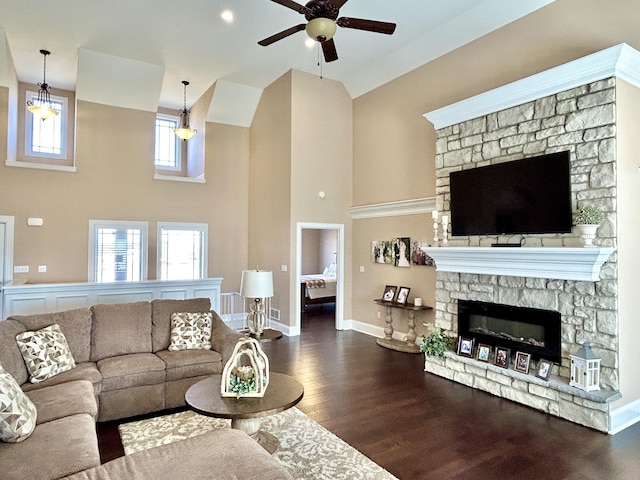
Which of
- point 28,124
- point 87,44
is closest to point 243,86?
point 87,44

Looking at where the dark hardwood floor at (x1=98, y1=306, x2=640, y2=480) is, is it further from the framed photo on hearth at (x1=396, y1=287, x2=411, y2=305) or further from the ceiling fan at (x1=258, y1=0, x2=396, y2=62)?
the ceiling fan at (x1=258, y1=0, x2=396, y2=62)

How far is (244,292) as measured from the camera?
474 cm

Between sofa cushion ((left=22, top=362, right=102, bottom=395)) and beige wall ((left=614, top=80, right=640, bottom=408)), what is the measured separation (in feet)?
15.4

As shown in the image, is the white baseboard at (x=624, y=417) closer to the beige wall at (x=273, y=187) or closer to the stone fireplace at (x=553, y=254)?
the stone fireplace at (x=553, y=254)

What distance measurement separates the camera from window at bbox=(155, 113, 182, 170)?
9555 mm

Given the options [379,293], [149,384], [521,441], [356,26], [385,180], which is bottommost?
[521,441]

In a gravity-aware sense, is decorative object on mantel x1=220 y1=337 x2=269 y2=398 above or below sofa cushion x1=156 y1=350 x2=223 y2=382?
above

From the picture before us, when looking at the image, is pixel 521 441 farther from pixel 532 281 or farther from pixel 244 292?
pixel 244 292

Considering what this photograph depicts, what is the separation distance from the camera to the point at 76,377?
3385mm

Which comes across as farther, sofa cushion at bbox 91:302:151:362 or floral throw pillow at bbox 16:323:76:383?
sofa cushion at bbox 91:302:151:362

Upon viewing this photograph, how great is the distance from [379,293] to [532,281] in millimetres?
3252

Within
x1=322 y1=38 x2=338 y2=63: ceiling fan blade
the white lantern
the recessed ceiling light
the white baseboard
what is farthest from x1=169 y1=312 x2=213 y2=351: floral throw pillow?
the recessed ceiling light

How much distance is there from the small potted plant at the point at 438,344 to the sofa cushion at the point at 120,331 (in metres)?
3.39

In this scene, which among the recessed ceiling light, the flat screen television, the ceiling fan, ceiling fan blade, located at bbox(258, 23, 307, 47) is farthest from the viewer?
the recessed ceiling light
